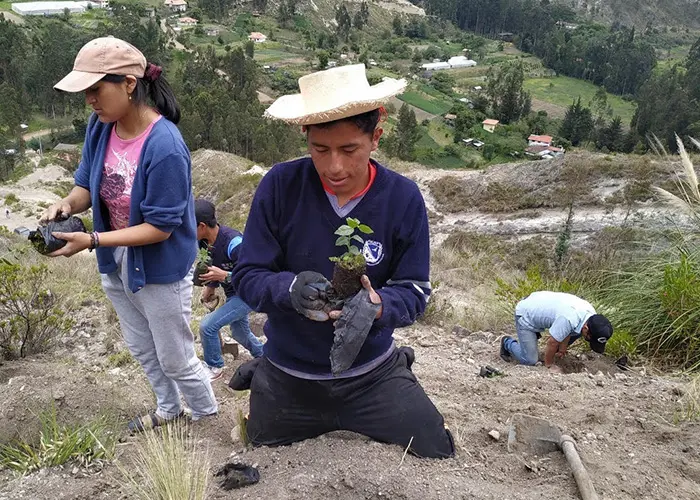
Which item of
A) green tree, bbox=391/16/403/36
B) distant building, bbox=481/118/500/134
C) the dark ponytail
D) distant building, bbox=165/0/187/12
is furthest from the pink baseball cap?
green tree, bbox=391/16/403/36

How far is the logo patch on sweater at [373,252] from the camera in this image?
2270 millimetres

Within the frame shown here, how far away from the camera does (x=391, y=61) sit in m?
79.0

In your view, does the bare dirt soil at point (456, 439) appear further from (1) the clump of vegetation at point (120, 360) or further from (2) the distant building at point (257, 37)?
(2) the distant building at point (257, 37)

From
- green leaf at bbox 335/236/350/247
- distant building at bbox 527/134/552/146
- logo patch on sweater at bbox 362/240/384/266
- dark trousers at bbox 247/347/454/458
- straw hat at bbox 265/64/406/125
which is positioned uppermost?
straw hat at bbox 265/64/406/125

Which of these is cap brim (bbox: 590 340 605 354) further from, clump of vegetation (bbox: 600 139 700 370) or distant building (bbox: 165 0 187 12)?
distant building (bbox: 165 0 187 12)

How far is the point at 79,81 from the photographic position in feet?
7.59

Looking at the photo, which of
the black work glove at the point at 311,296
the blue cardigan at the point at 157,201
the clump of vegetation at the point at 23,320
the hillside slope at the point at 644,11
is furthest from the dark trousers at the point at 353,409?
the hillside slope at the point at 644,11

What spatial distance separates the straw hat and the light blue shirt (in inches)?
121

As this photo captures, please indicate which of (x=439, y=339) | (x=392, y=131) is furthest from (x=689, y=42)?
(x=439, y=339)

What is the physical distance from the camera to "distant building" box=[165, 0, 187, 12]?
84.4 metres

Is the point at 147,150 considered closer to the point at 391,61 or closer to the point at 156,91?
the point at 156,91

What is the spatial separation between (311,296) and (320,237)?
336 mm

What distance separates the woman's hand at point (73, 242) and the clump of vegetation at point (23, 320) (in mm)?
1742

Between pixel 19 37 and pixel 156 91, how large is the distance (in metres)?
61.6
